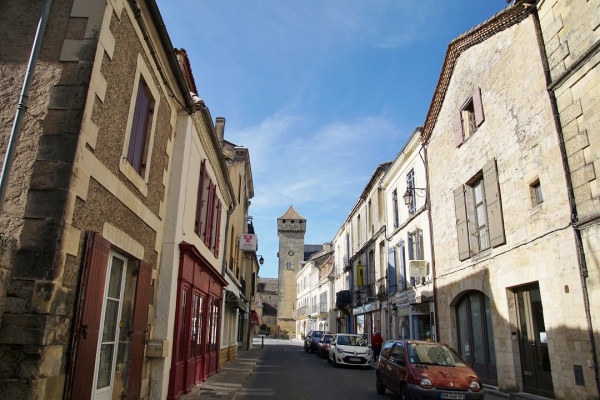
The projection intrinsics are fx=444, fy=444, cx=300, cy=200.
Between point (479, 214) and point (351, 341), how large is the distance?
10.2 m

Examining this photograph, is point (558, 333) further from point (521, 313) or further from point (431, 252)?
point (431, 252)

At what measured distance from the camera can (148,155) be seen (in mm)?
7438

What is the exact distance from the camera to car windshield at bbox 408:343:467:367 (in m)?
9.67

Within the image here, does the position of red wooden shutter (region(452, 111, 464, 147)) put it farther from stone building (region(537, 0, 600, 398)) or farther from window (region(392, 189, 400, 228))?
window (region(392, 189, 400, 228))

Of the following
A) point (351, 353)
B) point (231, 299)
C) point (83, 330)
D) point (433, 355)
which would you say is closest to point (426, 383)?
point (433, 355)

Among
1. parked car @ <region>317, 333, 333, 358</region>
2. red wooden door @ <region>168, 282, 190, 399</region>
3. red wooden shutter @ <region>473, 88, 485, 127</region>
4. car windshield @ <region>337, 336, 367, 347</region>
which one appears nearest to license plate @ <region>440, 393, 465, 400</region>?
red wooden door @ <region>168, 282, 190, 399</region>

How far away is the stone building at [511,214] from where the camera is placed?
9094 millimetres

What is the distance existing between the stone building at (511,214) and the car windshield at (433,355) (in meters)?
2.02

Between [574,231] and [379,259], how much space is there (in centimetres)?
1755

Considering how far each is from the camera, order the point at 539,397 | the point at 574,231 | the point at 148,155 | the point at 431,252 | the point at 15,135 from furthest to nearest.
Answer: the point at 431,252
the point at 539,397
the point at 574,231
the point at 148,155
the point at 15,135

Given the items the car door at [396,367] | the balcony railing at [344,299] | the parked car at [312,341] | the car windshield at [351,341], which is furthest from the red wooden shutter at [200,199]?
the balcony railing at [344,299]

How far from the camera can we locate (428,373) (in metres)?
9.01

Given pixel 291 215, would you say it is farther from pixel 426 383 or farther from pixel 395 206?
pixel 426 383

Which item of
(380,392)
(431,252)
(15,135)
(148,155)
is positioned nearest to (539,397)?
(380,392)
